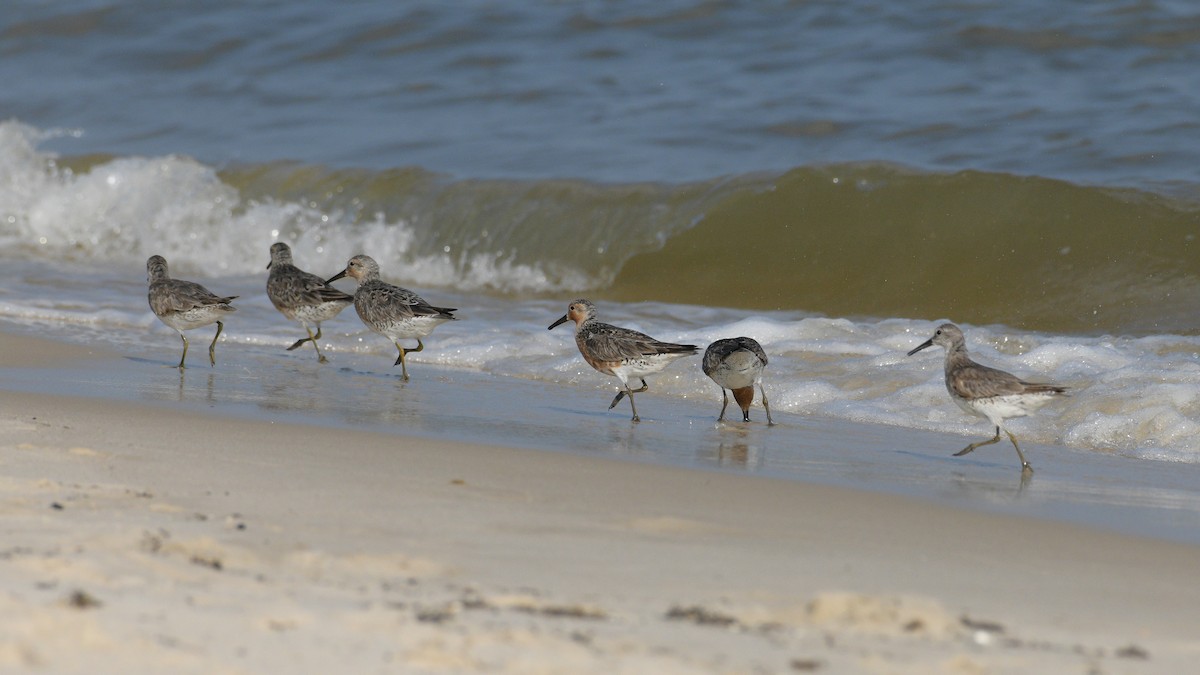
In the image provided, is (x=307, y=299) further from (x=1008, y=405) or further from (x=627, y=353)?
(x=1008, y=405)

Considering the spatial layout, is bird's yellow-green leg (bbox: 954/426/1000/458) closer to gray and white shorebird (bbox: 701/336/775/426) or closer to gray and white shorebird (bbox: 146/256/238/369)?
gray and white shorebird (bbox: 701/336/775/426)

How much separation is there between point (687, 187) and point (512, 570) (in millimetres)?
10390

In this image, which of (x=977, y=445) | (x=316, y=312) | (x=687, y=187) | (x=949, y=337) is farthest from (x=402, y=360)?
(x=687, y=187)

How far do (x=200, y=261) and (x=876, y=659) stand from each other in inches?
515

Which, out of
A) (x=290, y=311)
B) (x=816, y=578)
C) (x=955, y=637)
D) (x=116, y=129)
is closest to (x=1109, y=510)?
(x=816, y=578)

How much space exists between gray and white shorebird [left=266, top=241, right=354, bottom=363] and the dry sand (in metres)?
3.52

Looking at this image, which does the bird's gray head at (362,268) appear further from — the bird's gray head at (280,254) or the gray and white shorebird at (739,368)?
the gray and white shorebird at (739,368)

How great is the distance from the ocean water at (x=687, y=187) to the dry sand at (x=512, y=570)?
9.49 ft

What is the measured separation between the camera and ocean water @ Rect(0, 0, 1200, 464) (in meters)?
9.79

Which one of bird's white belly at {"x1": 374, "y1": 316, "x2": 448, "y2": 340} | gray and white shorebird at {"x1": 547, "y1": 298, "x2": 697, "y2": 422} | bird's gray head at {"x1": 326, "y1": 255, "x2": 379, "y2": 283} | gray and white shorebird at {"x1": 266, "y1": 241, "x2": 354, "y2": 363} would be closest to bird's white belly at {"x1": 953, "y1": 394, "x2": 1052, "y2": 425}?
gray and white shorebird at {"x1": 547, "y1": 298, "x2": 697, "y2": 422}

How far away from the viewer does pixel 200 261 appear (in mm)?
15398

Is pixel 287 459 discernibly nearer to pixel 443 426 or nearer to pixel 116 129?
pixel 443 426

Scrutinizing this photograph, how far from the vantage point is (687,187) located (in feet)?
46.6

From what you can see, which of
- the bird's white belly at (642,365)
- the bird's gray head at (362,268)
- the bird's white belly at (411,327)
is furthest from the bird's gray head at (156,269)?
the bird's white belly at (642,365)
